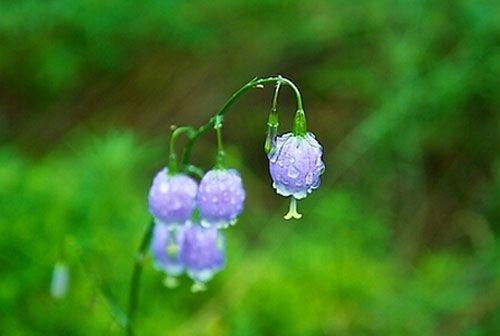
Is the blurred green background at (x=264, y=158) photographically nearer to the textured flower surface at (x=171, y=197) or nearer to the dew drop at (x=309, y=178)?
the textured flower surface at (x=171, y=197)

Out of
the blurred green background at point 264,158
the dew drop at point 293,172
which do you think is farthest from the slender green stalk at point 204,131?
the blurred green background at point 264,158

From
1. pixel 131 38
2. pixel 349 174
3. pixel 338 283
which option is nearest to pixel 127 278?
pixel 338 283

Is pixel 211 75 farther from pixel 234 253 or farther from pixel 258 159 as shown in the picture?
pixel 234 253

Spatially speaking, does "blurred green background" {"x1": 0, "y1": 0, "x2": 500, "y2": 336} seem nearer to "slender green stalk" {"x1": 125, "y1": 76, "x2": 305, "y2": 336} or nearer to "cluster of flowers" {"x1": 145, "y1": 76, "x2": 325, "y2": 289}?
"slender green stalk" {"x1": 125, "y1": 76, "x2": 305, "y2": 336}

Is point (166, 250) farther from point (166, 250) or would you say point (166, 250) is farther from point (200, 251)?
point (200, 251)

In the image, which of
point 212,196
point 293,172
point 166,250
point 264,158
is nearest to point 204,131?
point 212,196

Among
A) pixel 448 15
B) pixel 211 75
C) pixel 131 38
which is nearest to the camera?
pixel 448 15

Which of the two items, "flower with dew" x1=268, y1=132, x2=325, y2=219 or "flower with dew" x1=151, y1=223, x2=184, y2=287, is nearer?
"flower with dew" x1=268, y1=132, x2=325, y2=219

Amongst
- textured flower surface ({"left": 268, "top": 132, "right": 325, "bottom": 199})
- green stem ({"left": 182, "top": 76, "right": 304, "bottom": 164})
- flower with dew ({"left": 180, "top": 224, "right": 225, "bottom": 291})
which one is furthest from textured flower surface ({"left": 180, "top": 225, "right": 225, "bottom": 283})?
textured flower surface ({"left": 268, "top": 132, "right": 325, "bottom": 199})
